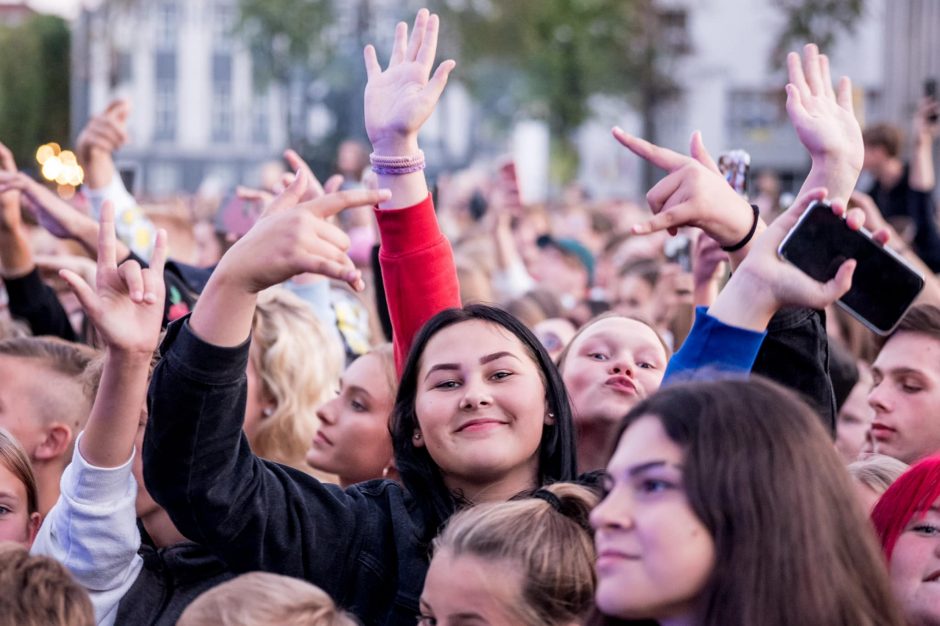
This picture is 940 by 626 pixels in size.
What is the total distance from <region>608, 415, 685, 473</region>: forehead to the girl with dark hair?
78 centimetres

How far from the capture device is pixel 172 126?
6125cm

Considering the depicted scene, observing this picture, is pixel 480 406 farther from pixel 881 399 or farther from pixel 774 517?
pixel 881 399

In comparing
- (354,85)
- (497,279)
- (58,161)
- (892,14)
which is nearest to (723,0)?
(892,14)

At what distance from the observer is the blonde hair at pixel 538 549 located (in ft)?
9.25

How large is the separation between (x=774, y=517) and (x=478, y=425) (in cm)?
113

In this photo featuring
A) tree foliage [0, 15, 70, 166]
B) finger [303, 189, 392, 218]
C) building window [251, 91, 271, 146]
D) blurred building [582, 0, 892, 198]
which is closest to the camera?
finger [303, 189, 392, 218]

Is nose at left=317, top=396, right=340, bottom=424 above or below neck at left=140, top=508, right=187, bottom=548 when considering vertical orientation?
above

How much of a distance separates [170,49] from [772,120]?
87.2 ft

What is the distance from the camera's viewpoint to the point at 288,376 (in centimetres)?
478

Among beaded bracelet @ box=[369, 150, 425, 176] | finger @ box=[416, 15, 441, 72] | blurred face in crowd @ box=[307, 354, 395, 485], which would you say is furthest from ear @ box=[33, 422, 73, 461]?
finger @ box=[416, 15, 441, 72]

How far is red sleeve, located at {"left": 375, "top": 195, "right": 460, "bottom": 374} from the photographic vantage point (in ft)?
12.0

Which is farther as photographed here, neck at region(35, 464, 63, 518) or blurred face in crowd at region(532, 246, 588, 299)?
blurred face in crowd at region(532, 246, 588, 299)

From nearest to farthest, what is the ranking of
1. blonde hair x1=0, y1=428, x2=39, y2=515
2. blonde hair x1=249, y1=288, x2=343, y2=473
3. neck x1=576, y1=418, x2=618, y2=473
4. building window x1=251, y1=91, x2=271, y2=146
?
blonde hair x1=0, y1=428, x2=39, y2=515 → neck x1=576, y1=418, x2=618, y2=473 → blonde hair x1=249, y1=288, x2=343, y2=473 → building window x1=251, y1=91, x2=271, y2=146

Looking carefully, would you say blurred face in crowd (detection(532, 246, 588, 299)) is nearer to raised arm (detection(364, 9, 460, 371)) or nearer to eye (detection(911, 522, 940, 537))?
raised arm (detection(364, 9, 460, 371))
